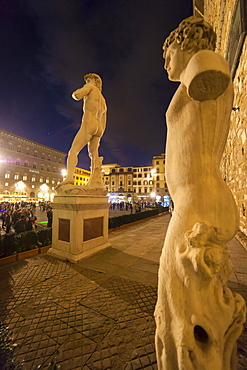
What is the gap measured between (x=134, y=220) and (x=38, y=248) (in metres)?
7.03

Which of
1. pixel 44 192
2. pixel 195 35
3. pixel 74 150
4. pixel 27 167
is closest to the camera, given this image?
pixel 195 35

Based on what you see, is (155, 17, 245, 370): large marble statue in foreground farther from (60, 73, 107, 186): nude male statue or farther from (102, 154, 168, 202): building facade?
(102, 154, 168, 202): building facade

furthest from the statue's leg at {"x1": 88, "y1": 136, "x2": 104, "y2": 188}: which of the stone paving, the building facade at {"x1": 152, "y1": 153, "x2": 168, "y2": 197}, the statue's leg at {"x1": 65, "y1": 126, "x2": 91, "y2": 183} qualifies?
the building facade at {"x1": 152, "y1": 153, "x2": 168, "y2": 197}

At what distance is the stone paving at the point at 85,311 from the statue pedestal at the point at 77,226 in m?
0.32

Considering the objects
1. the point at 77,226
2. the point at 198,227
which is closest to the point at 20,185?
the point at 77,226

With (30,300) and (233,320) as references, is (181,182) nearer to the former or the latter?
(233,320)

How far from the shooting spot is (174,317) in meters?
1.07

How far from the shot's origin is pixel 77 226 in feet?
13.1

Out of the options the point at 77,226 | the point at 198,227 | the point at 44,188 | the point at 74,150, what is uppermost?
the point at 44,188

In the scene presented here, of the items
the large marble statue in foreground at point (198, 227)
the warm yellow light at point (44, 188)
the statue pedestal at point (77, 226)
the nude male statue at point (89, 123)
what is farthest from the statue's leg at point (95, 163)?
the warm yellow light at point (44, 188)

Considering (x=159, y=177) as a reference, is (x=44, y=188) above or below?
below

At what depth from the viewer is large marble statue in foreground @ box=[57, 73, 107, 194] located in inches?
182

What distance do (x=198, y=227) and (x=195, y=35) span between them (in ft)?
4.89

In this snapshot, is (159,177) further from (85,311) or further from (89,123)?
(85,311)
